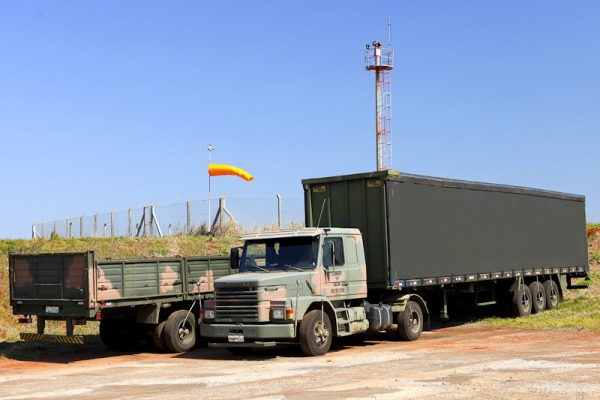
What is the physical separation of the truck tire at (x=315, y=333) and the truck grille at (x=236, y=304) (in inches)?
40.5

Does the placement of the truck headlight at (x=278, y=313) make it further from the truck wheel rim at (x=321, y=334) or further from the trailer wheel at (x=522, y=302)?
the trailer wheel at (x=522, y=302)

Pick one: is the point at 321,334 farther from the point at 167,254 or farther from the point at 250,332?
the point at 167,254

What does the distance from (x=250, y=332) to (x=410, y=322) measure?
495 centimetres

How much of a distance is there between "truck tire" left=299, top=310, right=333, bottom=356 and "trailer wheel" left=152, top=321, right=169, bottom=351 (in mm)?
3470

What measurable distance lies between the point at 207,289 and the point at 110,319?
2.31 meters

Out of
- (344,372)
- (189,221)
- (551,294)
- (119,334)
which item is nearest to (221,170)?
(189,221)

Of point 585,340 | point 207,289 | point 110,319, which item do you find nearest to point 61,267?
point 110,319

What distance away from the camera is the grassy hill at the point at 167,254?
72.1 ft

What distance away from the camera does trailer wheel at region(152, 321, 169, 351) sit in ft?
58.5

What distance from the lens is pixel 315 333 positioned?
53.9ft

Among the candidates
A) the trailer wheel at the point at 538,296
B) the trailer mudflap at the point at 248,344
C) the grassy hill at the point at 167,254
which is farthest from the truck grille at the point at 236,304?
the trailer wheel at the point at 538,296

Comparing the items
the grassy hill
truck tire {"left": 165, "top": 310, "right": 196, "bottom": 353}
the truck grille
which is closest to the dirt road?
truck tire {"left": 165, "top": 310, "right": 196, "bottom": 353}

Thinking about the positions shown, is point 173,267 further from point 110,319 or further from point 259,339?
point 259,339

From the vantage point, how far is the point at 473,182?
21.8 m
